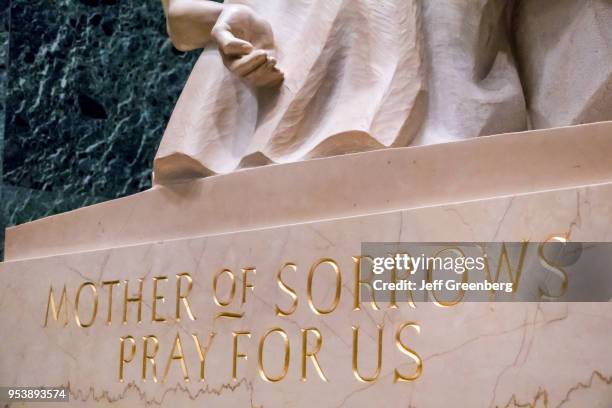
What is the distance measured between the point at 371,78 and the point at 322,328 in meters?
0.84

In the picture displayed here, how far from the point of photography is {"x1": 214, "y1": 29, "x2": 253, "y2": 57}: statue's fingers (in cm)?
333

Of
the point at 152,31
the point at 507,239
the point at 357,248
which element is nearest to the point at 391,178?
the point at 357,248

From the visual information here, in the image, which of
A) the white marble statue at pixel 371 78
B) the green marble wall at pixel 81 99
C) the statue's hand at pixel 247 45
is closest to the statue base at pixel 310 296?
the white marble statue at pixel 371 78

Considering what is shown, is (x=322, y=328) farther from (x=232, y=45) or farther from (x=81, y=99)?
(x=81, y=99)

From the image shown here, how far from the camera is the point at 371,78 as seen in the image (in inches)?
129

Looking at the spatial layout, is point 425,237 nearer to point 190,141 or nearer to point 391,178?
point 391,178

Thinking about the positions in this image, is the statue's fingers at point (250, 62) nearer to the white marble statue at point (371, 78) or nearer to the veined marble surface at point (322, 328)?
the white marble statue at point (371, 78)

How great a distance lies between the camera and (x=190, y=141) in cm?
339

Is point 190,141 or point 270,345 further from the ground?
point 190,141

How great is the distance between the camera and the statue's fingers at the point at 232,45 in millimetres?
3332

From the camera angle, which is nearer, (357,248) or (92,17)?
(357,248)

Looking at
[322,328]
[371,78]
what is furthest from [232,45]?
[322,328]

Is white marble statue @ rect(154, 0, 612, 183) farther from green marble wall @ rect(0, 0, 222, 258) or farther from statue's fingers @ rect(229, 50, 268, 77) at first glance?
green marble wall @ rect(0, 0, 222, 258)

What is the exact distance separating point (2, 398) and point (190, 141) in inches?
46.2
